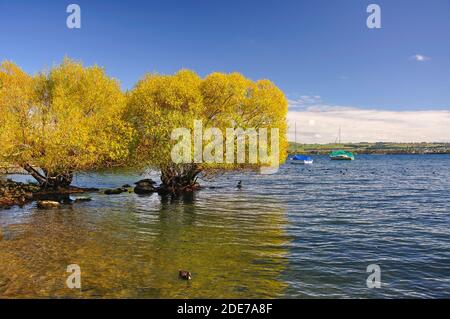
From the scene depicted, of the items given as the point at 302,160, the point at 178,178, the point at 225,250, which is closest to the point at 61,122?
the point at 178,178

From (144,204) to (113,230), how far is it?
1463 centimetres

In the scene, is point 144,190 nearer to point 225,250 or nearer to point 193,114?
point 193,114

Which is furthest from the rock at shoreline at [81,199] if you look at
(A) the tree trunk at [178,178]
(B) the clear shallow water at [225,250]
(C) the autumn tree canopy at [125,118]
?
(A) the tree trunk at [178,178]

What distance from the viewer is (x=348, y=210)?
40844 mm

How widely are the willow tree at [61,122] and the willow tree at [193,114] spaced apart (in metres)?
3.05

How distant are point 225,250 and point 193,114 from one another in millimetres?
29090

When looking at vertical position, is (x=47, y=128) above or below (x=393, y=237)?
above

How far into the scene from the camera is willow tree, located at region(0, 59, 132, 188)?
4328 cm

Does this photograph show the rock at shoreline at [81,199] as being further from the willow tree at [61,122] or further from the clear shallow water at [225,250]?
the willow tree at [61,122]

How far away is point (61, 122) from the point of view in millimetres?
43969

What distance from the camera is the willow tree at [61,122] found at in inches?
1704
